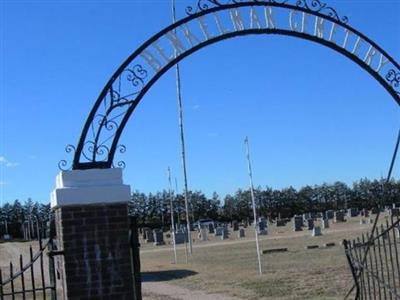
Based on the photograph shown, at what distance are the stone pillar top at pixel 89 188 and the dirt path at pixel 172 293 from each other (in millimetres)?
8842

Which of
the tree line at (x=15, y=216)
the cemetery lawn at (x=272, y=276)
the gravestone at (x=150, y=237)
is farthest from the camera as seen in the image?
the tree line at (x=15, y=216)

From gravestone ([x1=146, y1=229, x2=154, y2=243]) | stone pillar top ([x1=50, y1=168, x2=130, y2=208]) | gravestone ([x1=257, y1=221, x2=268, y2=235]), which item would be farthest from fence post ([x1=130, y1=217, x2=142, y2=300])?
gravestone ([x1=146, y1=229, x2=154, y2=243])

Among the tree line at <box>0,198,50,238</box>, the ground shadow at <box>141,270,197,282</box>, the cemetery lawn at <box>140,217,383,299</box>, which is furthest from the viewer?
the tree line at <box>0,198,50,238</box>

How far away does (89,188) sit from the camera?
7289 mm

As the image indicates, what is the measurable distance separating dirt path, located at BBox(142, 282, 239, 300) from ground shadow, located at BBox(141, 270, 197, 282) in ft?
6.76

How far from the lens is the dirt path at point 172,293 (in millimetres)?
16312

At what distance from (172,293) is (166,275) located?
613 centimetres

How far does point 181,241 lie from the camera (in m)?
52.9

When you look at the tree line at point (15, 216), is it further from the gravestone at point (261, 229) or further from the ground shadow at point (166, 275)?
the ground shadow at point (166, 275)

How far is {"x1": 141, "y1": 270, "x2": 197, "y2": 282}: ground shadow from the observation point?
22.8 meters

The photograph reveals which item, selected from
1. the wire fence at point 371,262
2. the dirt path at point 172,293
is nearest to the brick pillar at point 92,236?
the wire fence at point 371,262

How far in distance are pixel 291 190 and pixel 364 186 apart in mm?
12583

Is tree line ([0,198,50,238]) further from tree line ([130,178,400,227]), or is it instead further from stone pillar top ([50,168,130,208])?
stone pillar top ([50,168,130,208])

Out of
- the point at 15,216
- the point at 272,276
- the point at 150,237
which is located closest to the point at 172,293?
the point at 272,276
